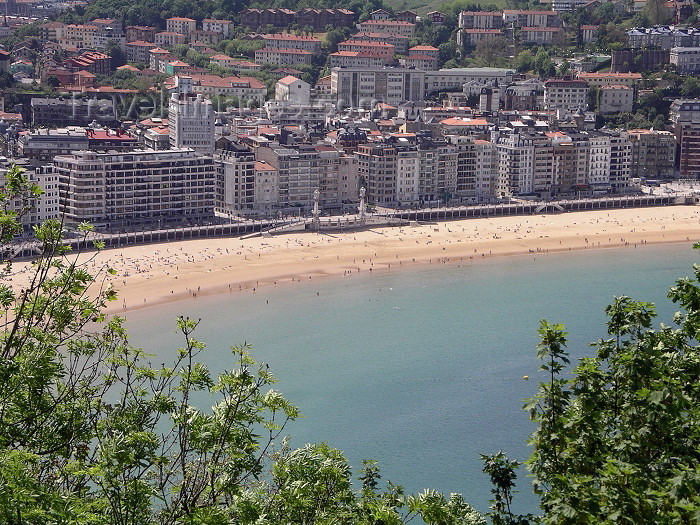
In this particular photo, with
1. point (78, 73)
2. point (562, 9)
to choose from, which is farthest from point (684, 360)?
point (562, 9)

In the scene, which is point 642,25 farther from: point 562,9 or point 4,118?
point 4,118

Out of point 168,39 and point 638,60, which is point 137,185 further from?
point 638,60

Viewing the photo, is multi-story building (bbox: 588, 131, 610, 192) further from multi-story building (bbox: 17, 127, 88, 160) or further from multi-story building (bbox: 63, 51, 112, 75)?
multi-story building (bbox: 63, 51, 112, 75)

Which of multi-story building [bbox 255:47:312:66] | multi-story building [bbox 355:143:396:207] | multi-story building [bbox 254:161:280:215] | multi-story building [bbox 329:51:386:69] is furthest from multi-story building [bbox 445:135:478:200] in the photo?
multi-story building [bbox 255:47:312:66]

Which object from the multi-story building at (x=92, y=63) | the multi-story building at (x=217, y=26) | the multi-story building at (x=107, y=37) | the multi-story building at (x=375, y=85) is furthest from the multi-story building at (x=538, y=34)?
the multi-story building at (x=92, y=63)

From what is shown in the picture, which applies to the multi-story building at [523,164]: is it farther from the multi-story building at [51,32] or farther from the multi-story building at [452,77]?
the multi-story building at [51,32]

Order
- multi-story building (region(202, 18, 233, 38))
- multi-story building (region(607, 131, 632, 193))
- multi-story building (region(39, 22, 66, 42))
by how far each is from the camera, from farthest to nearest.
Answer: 1. multi-story building (region(202, 18, 233, 38))
2. multi-story building (region(39, 22, 66, 42))
3. multi-story building (region(607, 131, 632, 193))
